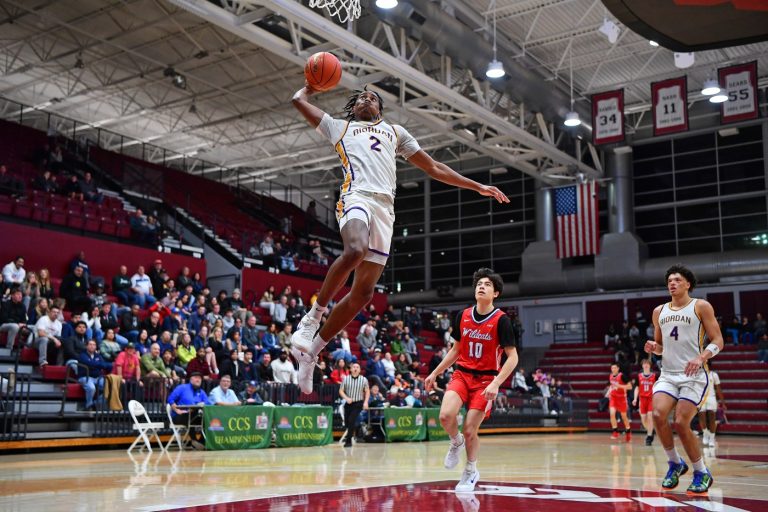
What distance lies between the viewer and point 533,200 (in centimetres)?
3562

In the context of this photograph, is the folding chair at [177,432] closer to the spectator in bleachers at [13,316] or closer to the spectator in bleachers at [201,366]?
the spectator in bleachers at [201,366]

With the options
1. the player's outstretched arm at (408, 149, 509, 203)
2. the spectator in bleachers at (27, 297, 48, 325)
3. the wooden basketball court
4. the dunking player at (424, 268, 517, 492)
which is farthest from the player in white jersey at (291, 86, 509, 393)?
the spectator in bleachers at (27, 297, 48, 325)

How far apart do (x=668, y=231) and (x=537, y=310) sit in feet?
21.4

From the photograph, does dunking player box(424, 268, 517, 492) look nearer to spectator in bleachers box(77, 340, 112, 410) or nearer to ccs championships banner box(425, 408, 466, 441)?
spectator in bleachers box(77, 340, 112, 410)

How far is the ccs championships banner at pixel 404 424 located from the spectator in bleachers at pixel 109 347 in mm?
6055

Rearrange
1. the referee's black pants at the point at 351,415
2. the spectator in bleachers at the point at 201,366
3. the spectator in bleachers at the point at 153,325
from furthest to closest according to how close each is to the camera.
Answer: the spectator in bleachers at the point at 153,325, the referee's black pants at the point at 351,415, the spectator in bleachers at the point at 201,366

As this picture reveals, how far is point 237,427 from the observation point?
1494 cm

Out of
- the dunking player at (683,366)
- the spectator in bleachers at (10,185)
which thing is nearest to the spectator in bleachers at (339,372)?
the spectator in bleachers at (10,185)

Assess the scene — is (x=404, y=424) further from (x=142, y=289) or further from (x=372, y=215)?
(x=372, y=215)

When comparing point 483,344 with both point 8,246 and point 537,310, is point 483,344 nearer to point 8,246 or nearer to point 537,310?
point 8,246

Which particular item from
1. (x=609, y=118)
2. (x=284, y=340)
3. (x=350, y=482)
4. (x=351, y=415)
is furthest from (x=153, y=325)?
(x=609, y=118)

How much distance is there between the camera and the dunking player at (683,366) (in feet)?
25.7

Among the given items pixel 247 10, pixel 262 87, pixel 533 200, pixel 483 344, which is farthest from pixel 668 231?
pixel 483 344

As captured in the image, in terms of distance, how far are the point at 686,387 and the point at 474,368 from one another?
2.14 m
